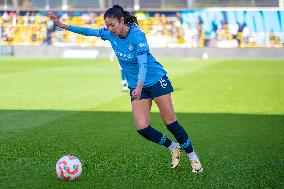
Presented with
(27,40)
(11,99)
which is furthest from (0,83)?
(27,40)

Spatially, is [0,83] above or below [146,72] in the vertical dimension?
Result: below

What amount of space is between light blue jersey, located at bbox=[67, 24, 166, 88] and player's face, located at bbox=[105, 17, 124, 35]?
19 cm

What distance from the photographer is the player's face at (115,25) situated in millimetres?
9172

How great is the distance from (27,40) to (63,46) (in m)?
6.60

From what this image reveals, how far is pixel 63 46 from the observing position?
172 ft

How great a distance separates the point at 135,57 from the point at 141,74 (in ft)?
1.00

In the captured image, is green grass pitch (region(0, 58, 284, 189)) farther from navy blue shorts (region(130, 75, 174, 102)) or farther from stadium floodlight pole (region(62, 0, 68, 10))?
stadium floodlight pole (region(62, 0, 68, 10))

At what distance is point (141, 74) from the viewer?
30.2ft

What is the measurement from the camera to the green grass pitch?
9211 mm

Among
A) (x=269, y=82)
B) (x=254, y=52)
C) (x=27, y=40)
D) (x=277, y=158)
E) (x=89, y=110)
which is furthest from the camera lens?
(x=27, y=40)

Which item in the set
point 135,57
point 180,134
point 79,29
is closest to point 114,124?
point 79,29

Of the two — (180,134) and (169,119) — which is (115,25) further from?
(180,134)

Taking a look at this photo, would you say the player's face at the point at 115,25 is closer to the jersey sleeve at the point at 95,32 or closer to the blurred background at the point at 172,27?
the jersey sleeve at the point at 95,32

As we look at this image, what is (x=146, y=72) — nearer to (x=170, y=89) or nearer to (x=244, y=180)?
(x=170, y=89)
